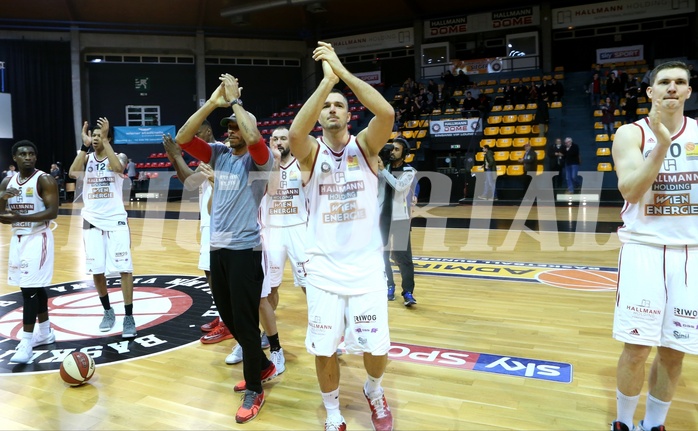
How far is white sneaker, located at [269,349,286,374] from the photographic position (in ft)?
13.3

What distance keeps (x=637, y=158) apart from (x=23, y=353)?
4.94 meters

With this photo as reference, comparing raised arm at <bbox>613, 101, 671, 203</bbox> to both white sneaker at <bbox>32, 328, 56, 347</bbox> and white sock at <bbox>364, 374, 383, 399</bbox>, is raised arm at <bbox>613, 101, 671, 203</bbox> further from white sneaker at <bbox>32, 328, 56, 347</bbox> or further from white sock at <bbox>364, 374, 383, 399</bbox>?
white sneaker at <bbox>32, 328, 56, 347</bbox>

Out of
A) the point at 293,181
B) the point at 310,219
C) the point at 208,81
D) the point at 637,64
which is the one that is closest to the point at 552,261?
the point at 293,181

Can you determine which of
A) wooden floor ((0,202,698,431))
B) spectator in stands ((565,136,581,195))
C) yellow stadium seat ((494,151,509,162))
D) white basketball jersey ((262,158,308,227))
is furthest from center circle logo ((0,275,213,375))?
yellow stadium seat ((494,151,509,162))

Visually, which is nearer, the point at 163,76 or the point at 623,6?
the point at 623,6

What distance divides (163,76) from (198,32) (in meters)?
2.83

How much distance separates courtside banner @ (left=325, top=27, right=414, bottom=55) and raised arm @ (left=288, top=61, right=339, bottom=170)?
2364 cm

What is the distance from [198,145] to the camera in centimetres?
345

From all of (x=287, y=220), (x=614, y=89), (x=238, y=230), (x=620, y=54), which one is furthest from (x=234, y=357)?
(x=620, y=54)

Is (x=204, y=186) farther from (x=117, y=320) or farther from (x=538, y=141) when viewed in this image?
(x=538, y=141)

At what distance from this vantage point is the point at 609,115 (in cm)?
1684

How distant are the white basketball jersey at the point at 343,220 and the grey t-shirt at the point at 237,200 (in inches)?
22.2

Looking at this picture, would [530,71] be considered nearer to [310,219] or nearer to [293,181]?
[293,181]

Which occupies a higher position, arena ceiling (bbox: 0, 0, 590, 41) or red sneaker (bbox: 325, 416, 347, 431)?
arena ceiling (bbox: 0, 0, 590, 41)
